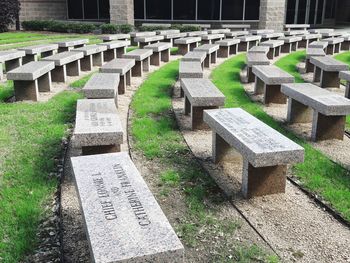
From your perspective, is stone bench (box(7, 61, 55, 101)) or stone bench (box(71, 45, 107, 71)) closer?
stone bench (box(7, 61, 55, 101))

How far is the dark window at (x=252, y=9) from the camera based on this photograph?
26.2 m

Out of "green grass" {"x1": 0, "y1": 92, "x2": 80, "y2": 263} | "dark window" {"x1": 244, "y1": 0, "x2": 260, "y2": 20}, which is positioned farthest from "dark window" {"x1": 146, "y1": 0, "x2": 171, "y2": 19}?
"green grass" {"x1": 0, "y1": 92, "x2": 80, "y2": 263}

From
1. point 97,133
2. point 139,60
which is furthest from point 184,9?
point 97,133

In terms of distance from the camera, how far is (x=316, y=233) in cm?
455

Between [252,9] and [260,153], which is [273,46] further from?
[260,153]

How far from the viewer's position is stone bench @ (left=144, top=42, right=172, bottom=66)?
47.5ft

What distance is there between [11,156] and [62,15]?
24.1 meters

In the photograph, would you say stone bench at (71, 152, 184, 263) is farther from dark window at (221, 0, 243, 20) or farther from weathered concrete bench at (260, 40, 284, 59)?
dark window at (221, 0, 243, 20)

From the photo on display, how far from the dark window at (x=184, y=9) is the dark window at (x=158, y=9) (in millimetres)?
409

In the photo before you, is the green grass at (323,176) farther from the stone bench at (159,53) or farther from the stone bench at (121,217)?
the stone bench at (159,53)

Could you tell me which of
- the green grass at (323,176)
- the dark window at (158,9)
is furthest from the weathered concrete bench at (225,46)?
the dark window at (158,9)

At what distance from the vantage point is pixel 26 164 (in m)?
6.12

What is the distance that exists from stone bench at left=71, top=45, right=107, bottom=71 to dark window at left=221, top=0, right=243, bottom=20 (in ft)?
44.7

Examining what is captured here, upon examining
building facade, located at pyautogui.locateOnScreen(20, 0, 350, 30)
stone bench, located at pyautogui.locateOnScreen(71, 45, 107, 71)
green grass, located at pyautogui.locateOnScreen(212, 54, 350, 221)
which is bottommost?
green grass, located at pyautogui.locateOnScreen(212, 54, 350, 221)
